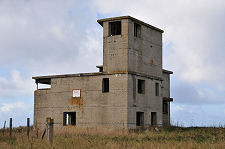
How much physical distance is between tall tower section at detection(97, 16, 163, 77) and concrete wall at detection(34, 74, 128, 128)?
1.22 meters

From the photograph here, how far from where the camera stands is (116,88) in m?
28.8

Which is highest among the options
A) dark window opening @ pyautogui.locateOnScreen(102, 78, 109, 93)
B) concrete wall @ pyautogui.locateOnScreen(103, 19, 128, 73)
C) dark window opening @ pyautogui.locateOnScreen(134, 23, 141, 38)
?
dark window opening @ pyautogui.locateOnScreen(134, 23, 141, 38)

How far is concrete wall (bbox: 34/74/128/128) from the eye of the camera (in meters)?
28.6

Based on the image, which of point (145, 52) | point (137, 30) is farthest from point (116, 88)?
point (137, 30)

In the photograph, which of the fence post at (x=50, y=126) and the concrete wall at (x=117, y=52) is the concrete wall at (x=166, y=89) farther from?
the fence post at (x=50, y=126)

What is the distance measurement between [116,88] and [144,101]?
313cm

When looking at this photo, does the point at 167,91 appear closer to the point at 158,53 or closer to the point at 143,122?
the point at 158,53

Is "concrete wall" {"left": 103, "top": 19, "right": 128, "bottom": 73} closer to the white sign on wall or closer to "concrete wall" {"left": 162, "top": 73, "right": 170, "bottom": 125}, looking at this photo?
the white sign on wall

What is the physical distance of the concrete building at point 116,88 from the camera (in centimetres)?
2875

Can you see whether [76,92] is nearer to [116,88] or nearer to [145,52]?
[116,88]

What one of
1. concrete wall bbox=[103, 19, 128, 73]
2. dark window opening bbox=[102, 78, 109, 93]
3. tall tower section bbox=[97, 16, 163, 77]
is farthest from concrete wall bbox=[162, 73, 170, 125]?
concrete wall bbox=[103, 19, 128, 73]

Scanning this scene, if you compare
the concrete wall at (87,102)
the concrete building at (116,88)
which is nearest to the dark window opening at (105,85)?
the concrete building at (116,88)

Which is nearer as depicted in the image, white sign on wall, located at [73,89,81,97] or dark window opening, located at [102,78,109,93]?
dark window opening, located at [102,78,109,93]

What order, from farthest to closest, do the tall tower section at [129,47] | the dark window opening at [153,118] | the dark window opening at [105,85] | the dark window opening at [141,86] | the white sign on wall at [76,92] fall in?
the dark window opening at [153,118] < the dark window opening at [141,86] < the white sign on wall at [76,92] < the dark window opening at [105,85] < the tall tower section at [129,47]
